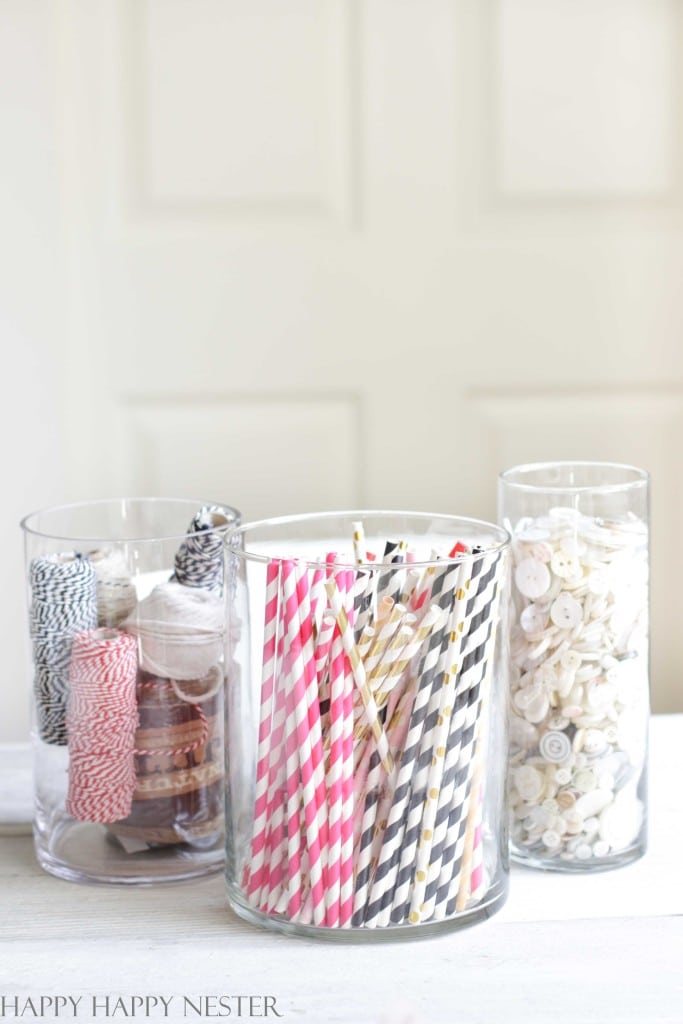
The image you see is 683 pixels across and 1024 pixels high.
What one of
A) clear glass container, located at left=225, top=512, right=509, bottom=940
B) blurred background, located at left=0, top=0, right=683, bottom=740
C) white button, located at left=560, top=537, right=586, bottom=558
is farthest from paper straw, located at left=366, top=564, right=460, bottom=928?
blurred background, located at left=0, top=0, right=683, bottom=740

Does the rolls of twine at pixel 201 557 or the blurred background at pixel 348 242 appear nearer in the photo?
the rolls of twine at pixel 201 557

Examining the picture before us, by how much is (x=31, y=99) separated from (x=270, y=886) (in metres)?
1.44

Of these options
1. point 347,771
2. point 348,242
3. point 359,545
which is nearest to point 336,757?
point 347,771

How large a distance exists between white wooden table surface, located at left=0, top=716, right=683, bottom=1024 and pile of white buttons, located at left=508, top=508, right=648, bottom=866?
0.03 m

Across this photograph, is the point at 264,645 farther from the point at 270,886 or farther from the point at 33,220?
the point at 33,220

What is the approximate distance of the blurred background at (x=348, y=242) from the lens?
1.88m

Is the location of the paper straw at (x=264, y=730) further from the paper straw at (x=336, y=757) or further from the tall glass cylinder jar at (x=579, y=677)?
the tall glass cylinder jar at (x=579, y=677)

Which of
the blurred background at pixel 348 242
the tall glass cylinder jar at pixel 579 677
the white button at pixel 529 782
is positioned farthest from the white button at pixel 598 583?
the blurred background at pixel 348 242

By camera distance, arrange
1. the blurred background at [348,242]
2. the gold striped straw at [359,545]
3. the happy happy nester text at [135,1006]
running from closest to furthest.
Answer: the happy happy nester text at [135,1006] → the gold striped straw at [359,545] → the blurred background at [348,242]

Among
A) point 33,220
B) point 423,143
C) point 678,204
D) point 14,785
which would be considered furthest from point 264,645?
point 678,204

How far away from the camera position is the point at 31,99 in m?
1.76

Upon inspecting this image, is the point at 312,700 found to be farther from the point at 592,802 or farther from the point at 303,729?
the point at 592,802

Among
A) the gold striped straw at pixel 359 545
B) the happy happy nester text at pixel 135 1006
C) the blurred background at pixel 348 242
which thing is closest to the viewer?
the happy happy nester text at pixel 135 1006

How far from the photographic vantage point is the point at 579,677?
26.2 inches
